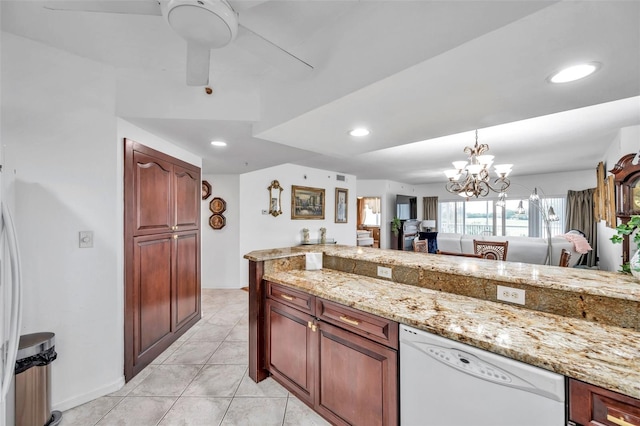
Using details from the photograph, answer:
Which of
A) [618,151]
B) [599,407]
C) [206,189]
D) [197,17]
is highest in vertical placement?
[618,151]

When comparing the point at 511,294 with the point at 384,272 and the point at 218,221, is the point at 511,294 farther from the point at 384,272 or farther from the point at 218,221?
the point at 218,221

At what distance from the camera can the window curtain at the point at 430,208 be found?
944 cm

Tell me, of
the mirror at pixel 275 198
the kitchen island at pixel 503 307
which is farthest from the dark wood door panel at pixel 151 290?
the mirror at pixel 275 198

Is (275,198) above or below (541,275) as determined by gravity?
above

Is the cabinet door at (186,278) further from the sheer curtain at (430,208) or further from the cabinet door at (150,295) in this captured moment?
the sheer curtain at (430,208)

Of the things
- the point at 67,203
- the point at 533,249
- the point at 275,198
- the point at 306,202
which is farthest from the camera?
the point at 306,202

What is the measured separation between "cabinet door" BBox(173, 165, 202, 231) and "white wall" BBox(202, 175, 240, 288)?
1502 millimetres

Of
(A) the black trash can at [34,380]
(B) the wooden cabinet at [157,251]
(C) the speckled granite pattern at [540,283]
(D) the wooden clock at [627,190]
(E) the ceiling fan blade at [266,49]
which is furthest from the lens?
(D) the wooden clock at [627,190]

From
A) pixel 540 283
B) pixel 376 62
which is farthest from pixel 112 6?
pixel 540 283

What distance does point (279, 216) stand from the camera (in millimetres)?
5316

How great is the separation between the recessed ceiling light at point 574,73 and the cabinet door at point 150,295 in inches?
118

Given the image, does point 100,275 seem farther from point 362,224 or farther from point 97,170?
point 362,224

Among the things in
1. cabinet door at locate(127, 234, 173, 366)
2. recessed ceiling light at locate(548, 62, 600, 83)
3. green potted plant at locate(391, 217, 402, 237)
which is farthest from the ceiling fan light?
green potted plant at locate(391, 217, 402, 237)

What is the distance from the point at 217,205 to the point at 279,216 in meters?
1.18
